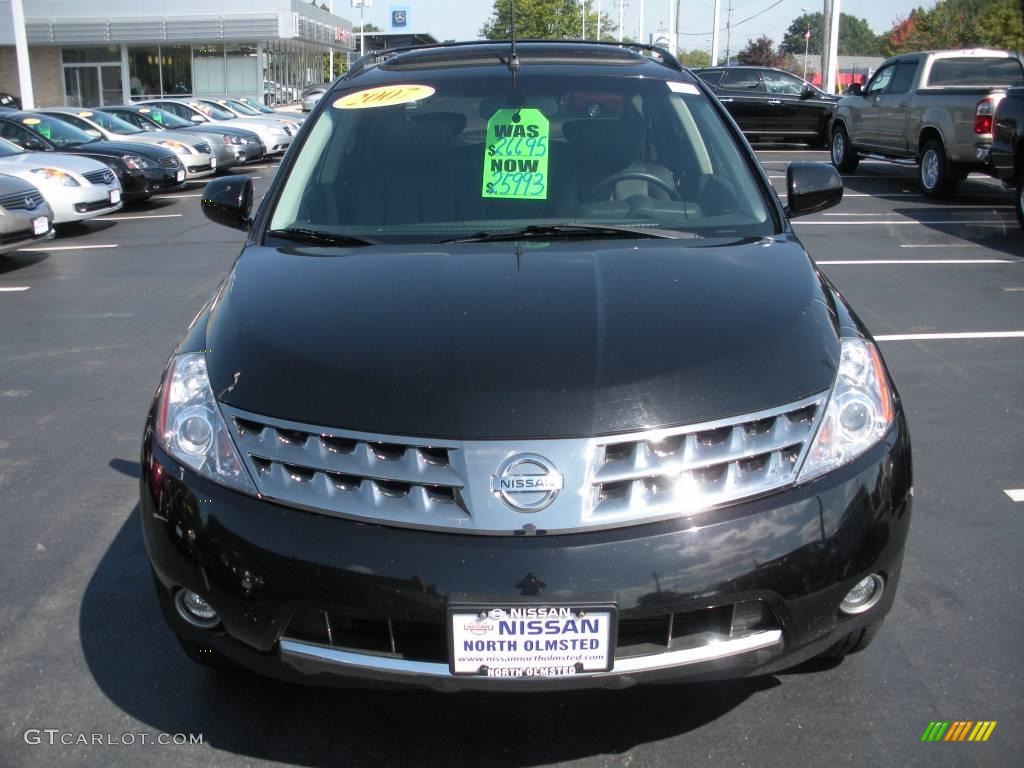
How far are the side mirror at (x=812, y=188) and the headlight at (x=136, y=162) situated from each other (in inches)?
504

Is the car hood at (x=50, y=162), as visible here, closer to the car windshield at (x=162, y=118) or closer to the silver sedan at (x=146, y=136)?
the silver sedan at (x=146, y=136)

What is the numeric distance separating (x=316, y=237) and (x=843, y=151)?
16.0 m

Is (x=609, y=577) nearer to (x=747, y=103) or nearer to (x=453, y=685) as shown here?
(x=453, y=685)

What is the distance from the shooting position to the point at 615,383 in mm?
2482

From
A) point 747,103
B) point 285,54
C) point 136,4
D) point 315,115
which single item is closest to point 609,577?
point 315,115

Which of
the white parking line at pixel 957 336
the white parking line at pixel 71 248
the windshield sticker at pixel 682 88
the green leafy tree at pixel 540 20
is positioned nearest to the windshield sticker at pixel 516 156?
the windshield sticker at pixel 682 88

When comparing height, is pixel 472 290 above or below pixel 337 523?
above

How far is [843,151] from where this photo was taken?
58.6 ft

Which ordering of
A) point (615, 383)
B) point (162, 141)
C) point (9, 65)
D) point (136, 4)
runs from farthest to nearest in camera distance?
point (9, 65) < point (136, 4) < point (162, 141) < point (615, 383)

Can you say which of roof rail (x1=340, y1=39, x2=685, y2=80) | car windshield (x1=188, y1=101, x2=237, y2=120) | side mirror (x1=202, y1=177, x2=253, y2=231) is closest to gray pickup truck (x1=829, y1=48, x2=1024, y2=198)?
roof rail (x1=340, y1=39, x2=685, y2=80)

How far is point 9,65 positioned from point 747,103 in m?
37.0

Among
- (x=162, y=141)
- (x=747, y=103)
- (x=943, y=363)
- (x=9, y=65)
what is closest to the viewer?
(x=943, y=363)

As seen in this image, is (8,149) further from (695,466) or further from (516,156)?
(695,466)

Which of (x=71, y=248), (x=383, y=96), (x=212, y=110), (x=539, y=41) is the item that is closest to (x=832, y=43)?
(x=212, y=110)
